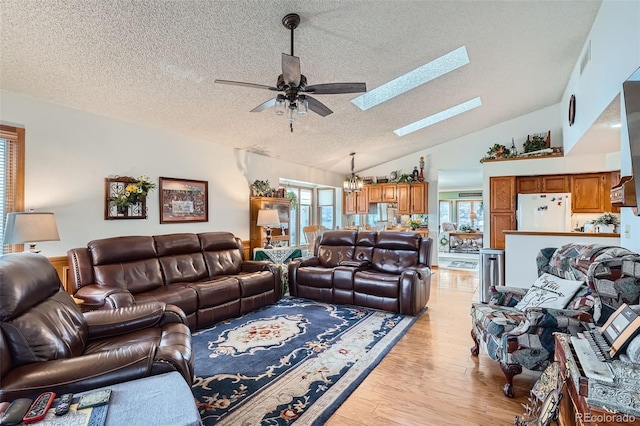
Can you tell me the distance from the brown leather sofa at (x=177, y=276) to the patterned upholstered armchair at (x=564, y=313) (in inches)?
106

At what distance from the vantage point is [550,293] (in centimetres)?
253

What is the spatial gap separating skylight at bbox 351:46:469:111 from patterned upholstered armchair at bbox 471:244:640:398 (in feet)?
8.95

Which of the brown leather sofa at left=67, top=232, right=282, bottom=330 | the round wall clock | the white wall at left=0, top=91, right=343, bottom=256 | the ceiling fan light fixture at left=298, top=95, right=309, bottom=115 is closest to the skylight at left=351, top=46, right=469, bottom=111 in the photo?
the ceiling fan light fixture at left=298, top=95, right=309, bottom=115

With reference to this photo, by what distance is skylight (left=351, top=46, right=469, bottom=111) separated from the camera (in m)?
4.04

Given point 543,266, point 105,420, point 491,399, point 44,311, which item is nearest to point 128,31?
point 44,311

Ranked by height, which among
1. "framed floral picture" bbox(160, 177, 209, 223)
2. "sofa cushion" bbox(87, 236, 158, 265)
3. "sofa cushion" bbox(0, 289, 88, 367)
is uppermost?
"framed floral picture" bbox(160, 177, 209, 223)

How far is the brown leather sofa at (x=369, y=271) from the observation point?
158 inches

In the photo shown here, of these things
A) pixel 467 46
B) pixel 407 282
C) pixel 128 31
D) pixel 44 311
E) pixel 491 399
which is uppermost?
pixel 467 46

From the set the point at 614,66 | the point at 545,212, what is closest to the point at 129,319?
the point at 614,66

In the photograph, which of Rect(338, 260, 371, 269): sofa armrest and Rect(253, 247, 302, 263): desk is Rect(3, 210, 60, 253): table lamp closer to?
Rect(253, 247, 302, 263): desk

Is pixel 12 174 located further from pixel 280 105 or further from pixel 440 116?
pixel 440 116

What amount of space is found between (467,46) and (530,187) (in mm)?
3793

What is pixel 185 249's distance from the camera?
4168 mm

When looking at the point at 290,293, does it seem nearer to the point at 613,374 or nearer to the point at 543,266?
the point at 543,266
